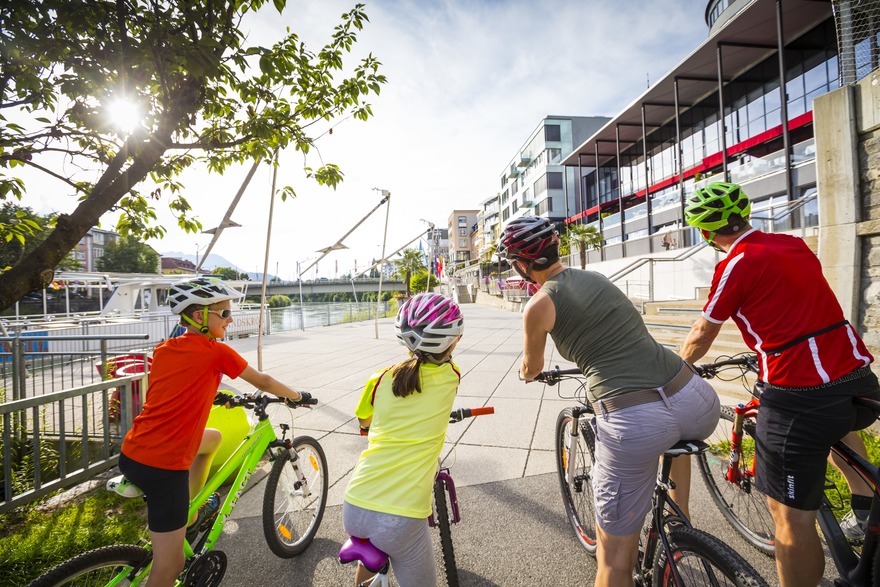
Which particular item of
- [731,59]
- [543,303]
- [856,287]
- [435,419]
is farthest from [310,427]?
[731,59]

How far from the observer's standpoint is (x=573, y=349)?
6.70 feet

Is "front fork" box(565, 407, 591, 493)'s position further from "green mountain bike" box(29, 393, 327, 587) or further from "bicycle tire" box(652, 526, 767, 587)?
"green mountain bike" box(29, 393, 327, 587)

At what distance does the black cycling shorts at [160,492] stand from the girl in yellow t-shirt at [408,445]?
0.89m

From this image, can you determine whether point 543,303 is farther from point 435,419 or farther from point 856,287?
point 856,287

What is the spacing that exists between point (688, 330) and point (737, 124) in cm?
2583

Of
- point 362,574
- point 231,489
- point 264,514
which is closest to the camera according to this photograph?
point 362,574

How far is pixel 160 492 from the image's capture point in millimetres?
2084

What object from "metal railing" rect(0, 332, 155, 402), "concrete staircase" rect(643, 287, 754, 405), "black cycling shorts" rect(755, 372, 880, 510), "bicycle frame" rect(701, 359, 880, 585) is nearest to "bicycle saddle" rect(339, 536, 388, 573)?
"black cycling shorts" rect(755, 372, 880, 510)

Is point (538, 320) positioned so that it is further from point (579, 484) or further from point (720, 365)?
point (720, 365)

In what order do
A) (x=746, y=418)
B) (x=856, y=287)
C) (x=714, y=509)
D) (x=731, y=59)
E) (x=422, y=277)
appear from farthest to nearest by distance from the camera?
(x=422, y=277), (x=731, y=59), (x=856, y=287), (x=714, y=509), (x=746, y=418)

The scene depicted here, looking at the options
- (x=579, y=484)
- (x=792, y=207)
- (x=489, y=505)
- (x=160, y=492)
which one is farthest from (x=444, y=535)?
(x=792, y=207)

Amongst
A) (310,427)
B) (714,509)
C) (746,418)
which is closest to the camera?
(746,418)

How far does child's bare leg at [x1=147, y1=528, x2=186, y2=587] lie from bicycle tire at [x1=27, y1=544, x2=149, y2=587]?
69 millimetres

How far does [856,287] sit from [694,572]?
4794 millimetres
